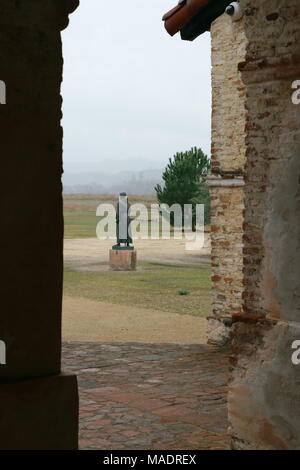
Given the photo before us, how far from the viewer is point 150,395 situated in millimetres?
6727

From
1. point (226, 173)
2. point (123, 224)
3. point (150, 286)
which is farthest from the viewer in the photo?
point (123, 224)

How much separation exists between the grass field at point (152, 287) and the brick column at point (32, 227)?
10.4 metres

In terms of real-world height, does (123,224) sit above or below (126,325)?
above

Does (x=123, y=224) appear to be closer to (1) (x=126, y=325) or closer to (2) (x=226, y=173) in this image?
(1) (x=126, y=325)

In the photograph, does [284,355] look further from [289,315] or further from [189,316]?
[189,316]

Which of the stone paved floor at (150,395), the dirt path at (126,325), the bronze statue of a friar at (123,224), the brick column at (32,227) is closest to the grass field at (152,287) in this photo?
the dirt path at (126,325)

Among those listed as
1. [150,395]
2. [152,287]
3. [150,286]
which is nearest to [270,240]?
[150,395]

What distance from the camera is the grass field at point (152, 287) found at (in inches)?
536

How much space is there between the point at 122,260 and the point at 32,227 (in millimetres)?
17792

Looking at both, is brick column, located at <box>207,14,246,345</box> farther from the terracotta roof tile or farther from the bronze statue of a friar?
the bronze statue of a friar

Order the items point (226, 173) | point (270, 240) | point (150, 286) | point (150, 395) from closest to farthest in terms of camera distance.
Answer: point (270, 240), point (150, 395), point (226, 173), point (150, 286)

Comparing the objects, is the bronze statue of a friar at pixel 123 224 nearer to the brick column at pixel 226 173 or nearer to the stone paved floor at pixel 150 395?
the stone paved floor at pixel 150 395

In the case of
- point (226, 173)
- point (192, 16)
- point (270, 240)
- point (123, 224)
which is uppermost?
point (192, 16)

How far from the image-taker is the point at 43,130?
6.60ft
